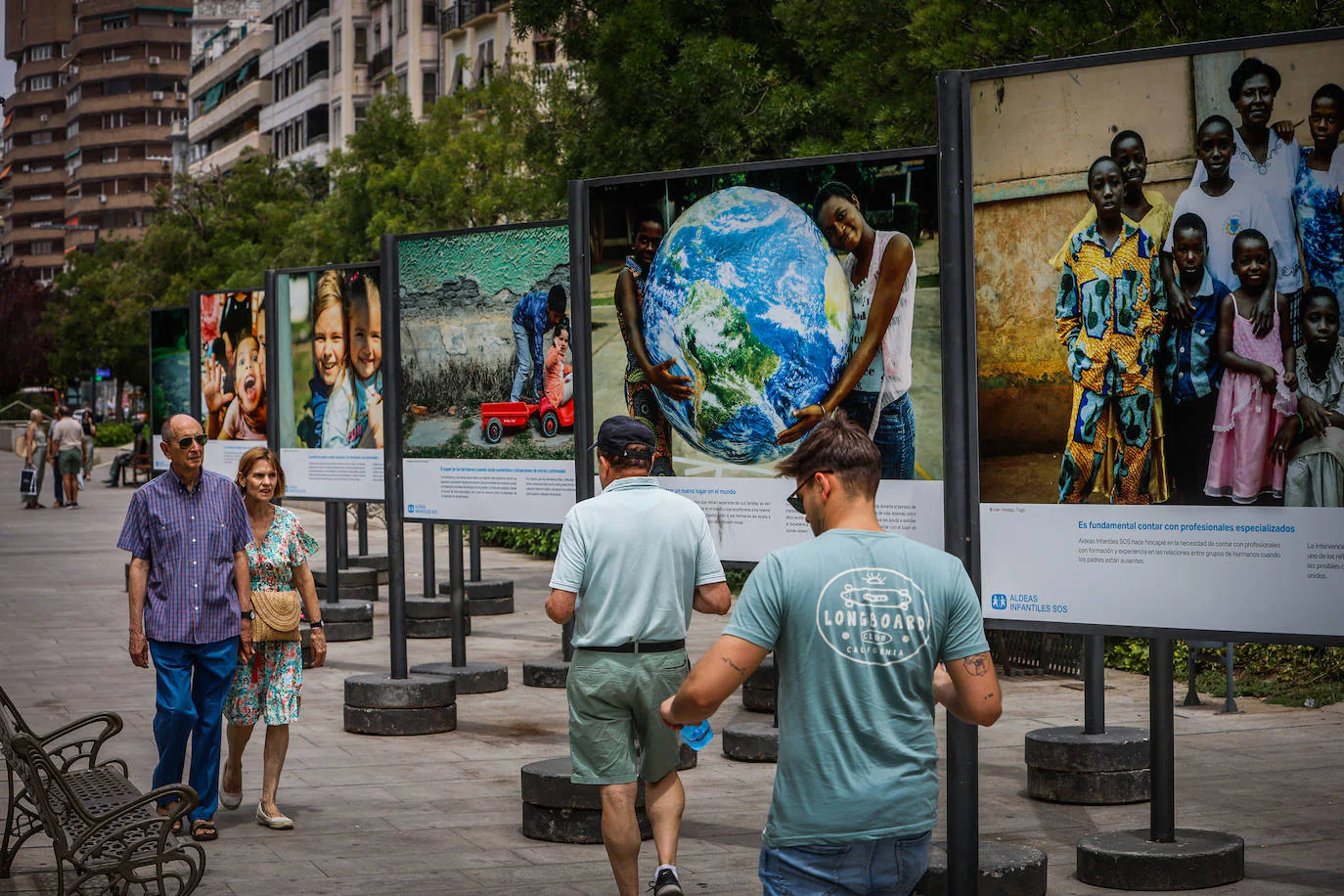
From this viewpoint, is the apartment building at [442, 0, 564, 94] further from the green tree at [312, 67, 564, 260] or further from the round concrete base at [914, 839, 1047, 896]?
the round concrete base at [914, 839, 1047, 896]

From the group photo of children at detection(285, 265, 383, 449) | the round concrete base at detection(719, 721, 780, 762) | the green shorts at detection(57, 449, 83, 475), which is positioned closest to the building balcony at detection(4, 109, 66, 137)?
the green shorts at detection(57, 449, 83, 475)

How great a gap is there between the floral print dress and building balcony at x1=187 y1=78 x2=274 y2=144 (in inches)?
3235

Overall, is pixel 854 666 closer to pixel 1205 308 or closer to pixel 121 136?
pixel 1205 308

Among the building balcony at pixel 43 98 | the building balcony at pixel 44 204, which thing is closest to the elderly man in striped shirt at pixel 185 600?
the building balcony at pixel 44 204

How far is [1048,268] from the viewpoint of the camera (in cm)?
577

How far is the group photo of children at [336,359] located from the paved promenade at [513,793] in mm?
1797

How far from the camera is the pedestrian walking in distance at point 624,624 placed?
19.8ft

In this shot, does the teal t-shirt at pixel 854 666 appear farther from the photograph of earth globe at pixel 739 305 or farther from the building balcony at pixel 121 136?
the building balcony at pixel 121 136

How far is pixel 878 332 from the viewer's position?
689 centimetres

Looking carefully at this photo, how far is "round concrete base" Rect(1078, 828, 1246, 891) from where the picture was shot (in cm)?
631

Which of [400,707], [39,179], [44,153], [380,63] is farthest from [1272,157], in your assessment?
[44,153]

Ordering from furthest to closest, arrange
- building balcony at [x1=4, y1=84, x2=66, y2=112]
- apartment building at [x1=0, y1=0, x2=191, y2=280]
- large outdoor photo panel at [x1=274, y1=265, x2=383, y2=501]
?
building balcony at [x1=4, y1=84, x2=66, y2=112] → apartment building at [x1=0, y1=0, x2=191, y2=280] → large outdoor photo panel at [x1=274, y1=265, x2=383, y2=501]

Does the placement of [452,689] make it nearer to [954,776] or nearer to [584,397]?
[584,397]

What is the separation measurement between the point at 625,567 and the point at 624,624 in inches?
7.7
